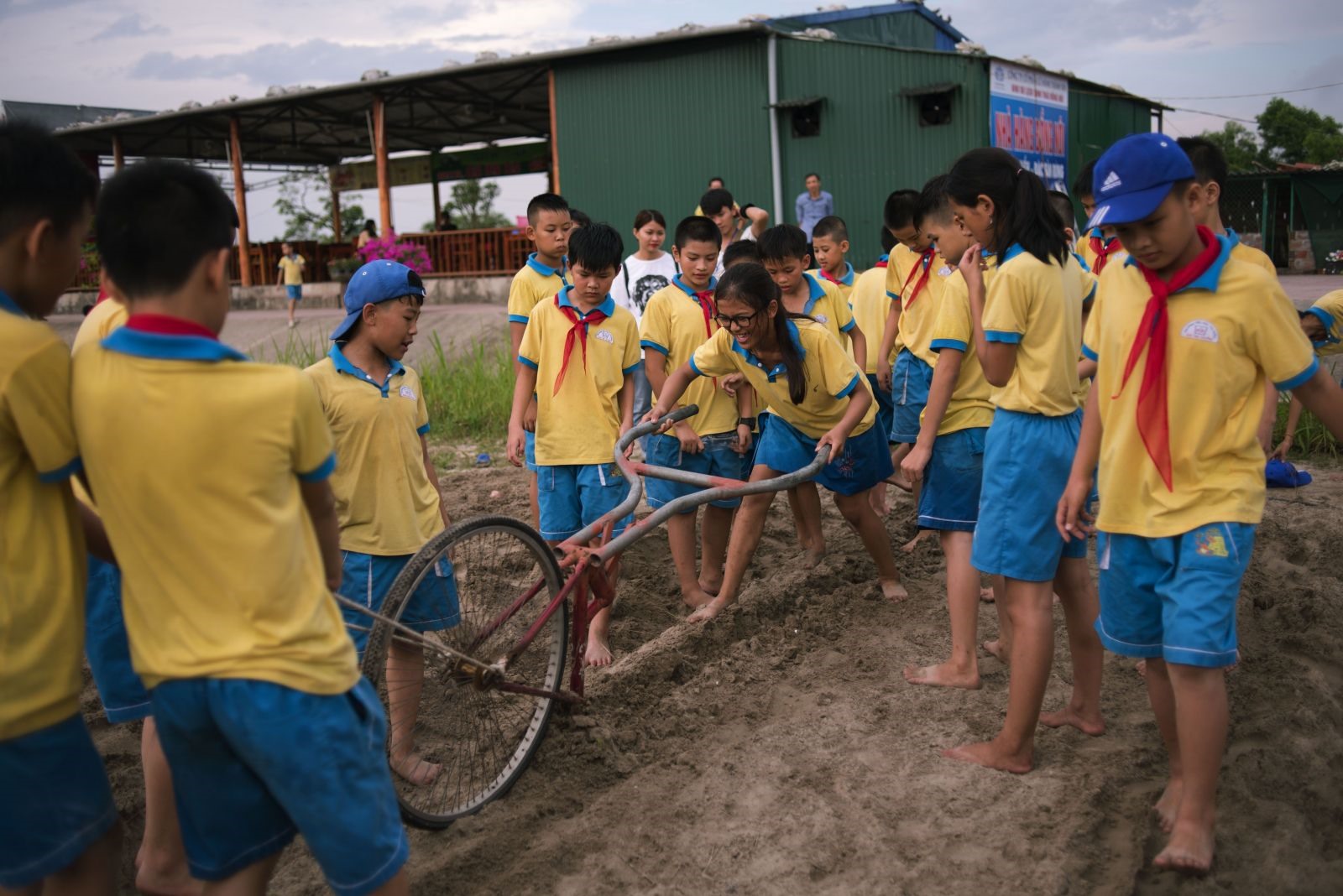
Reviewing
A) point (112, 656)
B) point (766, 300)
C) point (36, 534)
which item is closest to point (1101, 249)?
point (766, 300)

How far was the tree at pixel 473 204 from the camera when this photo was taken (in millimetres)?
34625

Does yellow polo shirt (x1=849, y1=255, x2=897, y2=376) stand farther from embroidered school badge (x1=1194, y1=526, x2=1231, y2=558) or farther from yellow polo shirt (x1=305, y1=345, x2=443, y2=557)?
embroidered school badge (x1=1194, y1=526, x2=1231, y2=558)

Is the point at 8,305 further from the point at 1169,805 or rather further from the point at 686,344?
the point at 686,344

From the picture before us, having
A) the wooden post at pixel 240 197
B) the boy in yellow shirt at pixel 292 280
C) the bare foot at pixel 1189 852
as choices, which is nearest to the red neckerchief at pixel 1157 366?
the bare foot at pixel 1189 852

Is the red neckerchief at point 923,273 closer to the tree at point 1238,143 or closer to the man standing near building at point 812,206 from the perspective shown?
the man standing near building at point 812,206

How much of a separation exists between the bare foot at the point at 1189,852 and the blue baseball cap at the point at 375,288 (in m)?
2.76

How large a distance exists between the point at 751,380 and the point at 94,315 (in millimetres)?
2628

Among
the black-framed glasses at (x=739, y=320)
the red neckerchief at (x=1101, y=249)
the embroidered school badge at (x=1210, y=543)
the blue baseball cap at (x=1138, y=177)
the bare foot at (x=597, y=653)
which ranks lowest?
the bare foot at (x=597, y=653)

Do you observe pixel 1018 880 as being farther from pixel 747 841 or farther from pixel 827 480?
pixel 827 480

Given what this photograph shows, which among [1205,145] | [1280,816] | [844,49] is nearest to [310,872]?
[1280,816]

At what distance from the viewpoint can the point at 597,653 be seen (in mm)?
4930

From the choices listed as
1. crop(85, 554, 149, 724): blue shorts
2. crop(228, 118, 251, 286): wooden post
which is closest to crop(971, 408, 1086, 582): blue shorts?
crop(85, 554, 149, 724): blue shorts

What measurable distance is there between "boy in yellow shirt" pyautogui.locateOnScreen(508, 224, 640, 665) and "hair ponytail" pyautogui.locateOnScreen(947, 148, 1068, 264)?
1.79 meters

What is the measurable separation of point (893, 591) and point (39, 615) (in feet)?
12.9
